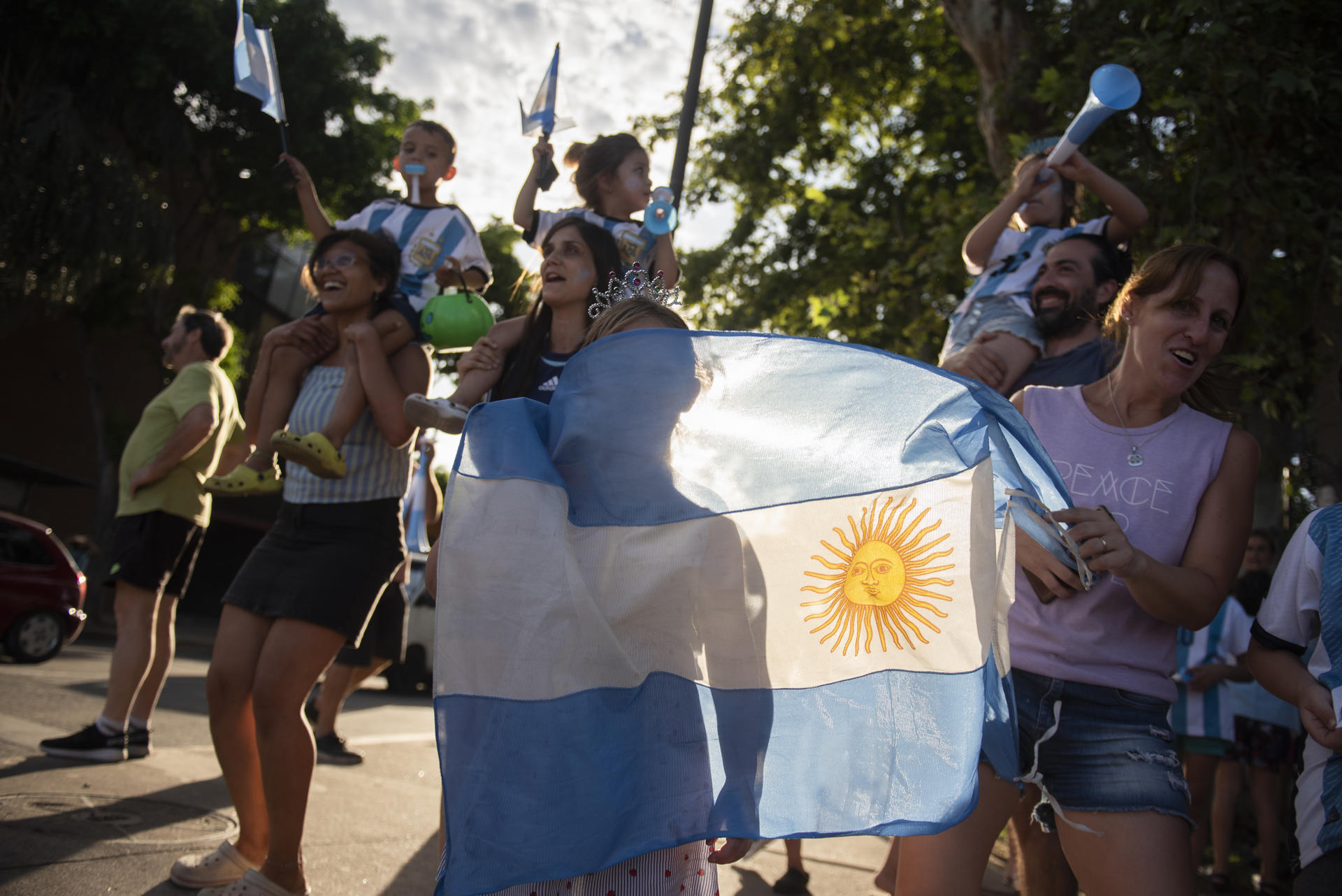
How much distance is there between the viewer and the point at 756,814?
76.4 inches

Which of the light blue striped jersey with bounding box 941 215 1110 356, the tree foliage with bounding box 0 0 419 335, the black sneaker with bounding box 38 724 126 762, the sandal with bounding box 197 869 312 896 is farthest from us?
the tree foliage with bounding box 0 0 419 335

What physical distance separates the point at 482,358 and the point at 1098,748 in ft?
6.46

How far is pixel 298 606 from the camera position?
120 inches

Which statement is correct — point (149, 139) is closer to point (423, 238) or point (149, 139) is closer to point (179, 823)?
point (423, 238)

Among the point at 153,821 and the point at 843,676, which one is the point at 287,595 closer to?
the point at 153,821

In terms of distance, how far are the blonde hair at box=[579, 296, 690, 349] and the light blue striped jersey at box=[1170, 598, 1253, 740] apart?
425 centimetres

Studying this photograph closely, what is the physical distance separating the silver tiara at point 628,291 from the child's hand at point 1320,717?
1793mm

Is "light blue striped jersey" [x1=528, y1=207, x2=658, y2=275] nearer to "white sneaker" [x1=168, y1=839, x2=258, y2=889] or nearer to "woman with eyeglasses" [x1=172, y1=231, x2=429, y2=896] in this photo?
"woman with eyeglasses" [x1=172, y1=231, x2=429, y2=896]

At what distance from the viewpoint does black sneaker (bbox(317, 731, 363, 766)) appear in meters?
5.64

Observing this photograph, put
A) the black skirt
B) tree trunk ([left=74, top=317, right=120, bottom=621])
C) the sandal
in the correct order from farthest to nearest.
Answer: tree trunk ([left=74, top=317, right=120, bottom=621]) → the black skirt → the sandal

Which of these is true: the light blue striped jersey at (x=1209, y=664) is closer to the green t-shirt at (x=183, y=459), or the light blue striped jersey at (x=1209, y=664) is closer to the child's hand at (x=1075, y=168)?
the child's hand at (x=1075, y=168)

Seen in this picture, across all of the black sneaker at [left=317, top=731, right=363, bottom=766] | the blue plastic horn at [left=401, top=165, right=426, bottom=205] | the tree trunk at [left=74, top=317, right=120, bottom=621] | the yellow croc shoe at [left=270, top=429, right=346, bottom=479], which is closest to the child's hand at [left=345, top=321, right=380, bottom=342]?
the yellow croc shoe at [left=270, top=429, right=346, bottom=479]

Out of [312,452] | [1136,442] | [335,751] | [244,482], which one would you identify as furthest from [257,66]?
[1136,442]

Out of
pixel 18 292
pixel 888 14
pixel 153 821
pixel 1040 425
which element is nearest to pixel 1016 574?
pixel 1040 425
